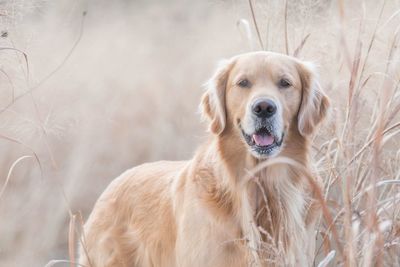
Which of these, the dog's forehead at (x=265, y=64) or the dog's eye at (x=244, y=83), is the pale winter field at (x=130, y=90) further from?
the dog's eye at (x=244, y=83)

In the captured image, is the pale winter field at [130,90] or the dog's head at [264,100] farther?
the pale winter field at [130,90]

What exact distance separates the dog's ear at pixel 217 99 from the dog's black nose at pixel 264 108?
1.08 feet

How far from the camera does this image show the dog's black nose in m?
2.85

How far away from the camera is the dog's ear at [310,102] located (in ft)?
10.3

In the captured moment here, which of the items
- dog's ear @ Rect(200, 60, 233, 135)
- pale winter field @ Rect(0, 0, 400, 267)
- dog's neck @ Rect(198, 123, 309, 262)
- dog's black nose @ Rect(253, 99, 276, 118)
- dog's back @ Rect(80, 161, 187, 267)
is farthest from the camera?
pale winter field @ Rect(0, 0, 400, 267)

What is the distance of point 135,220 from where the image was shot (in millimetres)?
3535

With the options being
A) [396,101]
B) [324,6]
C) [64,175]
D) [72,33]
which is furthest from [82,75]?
[396,101]

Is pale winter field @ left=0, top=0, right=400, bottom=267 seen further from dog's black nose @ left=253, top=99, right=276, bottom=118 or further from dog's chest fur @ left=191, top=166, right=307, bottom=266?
dog's black nose @ left=253, top=99, right=276, bottom=118

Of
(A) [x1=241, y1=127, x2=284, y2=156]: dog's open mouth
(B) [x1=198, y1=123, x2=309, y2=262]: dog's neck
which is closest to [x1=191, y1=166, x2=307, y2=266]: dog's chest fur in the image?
(B) [x1=198, y1=123, x2=309, y2=262]: dog's neck

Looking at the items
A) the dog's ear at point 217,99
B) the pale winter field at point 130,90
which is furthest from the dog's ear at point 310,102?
the dog's ear at point 217,99

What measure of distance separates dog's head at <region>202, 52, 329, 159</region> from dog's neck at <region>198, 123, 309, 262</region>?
7 cm

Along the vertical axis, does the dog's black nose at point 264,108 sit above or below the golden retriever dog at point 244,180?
above

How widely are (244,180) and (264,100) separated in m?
0.33

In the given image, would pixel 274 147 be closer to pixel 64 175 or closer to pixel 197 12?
pixel 64 175
